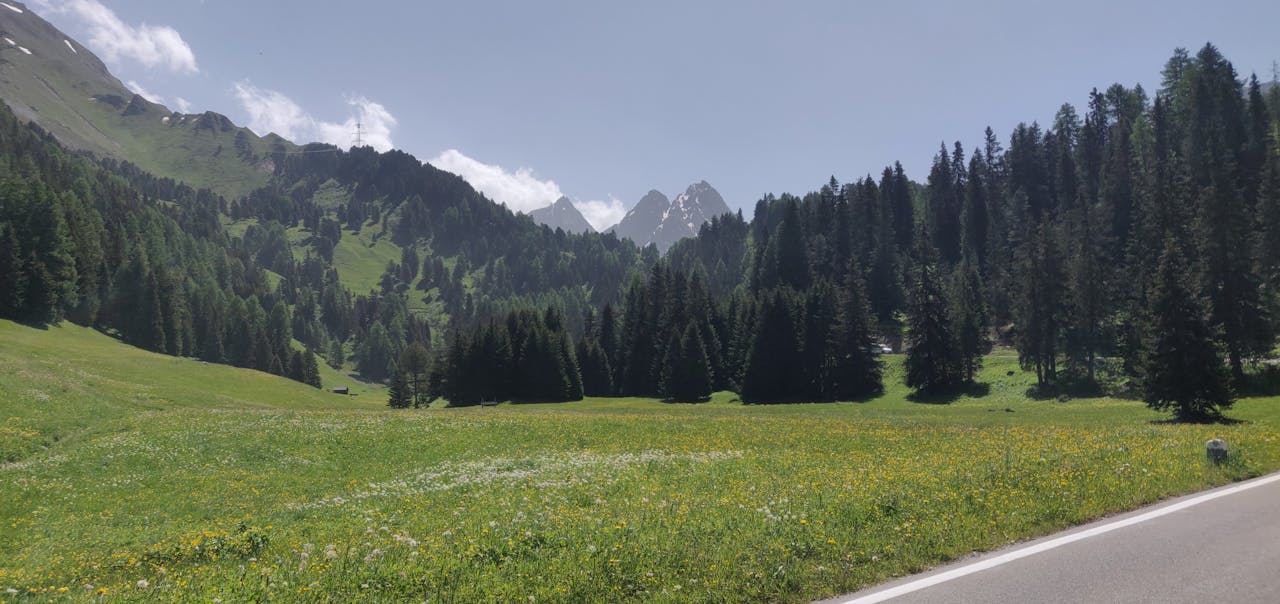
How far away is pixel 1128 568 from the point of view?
847cm

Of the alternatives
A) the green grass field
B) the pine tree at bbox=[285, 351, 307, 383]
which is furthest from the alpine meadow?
the pine tree at bbox=[285, 351, 307, 383]

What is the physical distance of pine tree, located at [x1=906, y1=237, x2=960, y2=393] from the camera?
6981cm

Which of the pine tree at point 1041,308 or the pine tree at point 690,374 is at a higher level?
the pine tree at point 1041,308

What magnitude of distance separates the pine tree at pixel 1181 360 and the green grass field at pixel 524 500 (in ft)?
8.22

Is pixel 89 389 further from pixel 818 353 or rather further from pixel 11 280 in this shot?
pixel 818 353

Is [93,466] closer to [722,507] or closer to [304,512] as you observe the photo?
[304,512]

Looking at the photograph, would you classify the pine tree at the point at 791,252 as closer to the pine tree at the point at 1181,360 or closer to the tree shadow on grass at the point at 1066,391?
the tree shadow on grass at the point at 1066,391

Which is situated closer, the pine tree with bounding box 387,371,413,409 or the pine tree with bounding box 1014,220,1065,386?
the pine tree with bounding box 1014,220,1065,386

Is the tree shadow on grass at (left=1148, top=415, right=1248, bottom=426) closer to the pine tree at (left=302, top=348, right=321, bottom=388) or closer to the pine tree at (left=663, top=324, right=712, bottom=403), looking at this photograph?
the pine tree at (left=663, top=324, right=712, bottom=403)

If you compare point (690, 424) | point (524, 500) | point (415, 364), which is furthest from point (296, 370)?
point (524, 500)

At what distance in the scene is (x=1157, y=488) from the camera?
1315cm

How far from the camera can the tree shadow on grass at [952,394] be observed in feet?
218

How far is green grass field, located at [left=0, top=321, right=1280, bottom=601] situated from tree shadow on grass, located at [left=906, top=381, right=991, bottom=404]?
31703 millimetres

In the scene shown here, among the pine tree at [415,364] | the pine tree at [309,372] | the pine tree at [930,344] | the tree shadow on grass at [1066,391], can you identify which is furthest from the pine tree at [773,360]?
the pine tree at [309,372]
